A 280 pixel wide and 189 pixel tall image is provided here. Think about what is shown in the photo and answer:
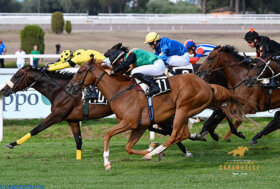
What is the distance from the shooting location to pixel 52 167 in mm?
8242

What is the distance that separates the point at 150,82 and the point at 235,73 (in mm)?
2379

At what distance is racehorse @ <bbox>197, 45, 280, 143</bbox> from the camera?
31.5ft

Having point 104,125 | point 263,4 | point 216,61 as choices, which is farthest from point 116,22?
point 216,61

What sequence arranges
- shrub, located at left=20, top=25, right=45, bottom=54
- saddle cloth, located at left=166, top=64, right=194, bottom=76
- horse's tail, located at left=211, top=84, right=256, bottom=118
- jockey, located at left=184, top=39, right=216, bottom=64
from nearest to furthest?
1. horse's tail, located at left=211, top=84, right=256, bottom=118
2. saddle cloth, located at left=166, top=64, right=194, bottom=76
3. jockey, located at left=184, top=39, right=216, bottom=64
4. shrub, located at left=20, top=25, right=45, bottom=54

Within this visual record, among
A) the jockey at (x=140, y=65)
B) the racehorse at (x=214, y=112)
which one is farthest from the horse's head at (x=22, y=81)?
the jockey at (x=140, y=65)

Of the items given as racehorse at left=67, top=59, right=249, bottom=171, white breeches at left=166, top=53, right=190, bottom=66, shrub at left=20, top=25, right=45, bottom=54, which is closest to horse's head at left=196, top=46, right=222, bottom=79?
white breeches at left=166, top=53, right=190, bottom=66

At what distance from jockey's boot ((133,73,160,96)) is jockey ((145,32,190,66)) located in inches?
49.0

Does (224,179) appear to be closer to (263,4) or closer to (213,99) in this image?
(213,99)

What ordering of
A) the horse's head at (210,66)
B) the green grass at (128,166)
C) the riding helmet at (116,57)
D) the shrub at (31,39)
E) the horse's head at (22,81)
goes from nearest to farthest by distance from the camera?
the green grass at (128,166)
the riding helmet at (116,57)
the horse's head at (22,81)
the horse's head at (210,66)
the shrub at (31,39)

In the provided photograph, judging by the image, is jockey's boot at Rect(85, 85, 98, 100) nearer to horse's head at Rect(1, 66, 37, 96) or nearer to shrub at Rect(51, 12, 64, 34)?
horse's head at Rect(1, 66, 37, 96)

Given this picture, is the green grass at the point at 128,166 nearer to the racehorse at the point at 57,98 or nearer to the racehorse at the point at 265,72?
the racehorse at the point at 57,98

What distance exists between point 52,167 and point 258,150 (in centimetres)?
370

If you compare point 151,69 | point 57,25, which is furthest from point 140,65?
point 57,25

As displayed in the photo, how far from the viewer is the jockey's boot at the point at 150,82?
313 inches
